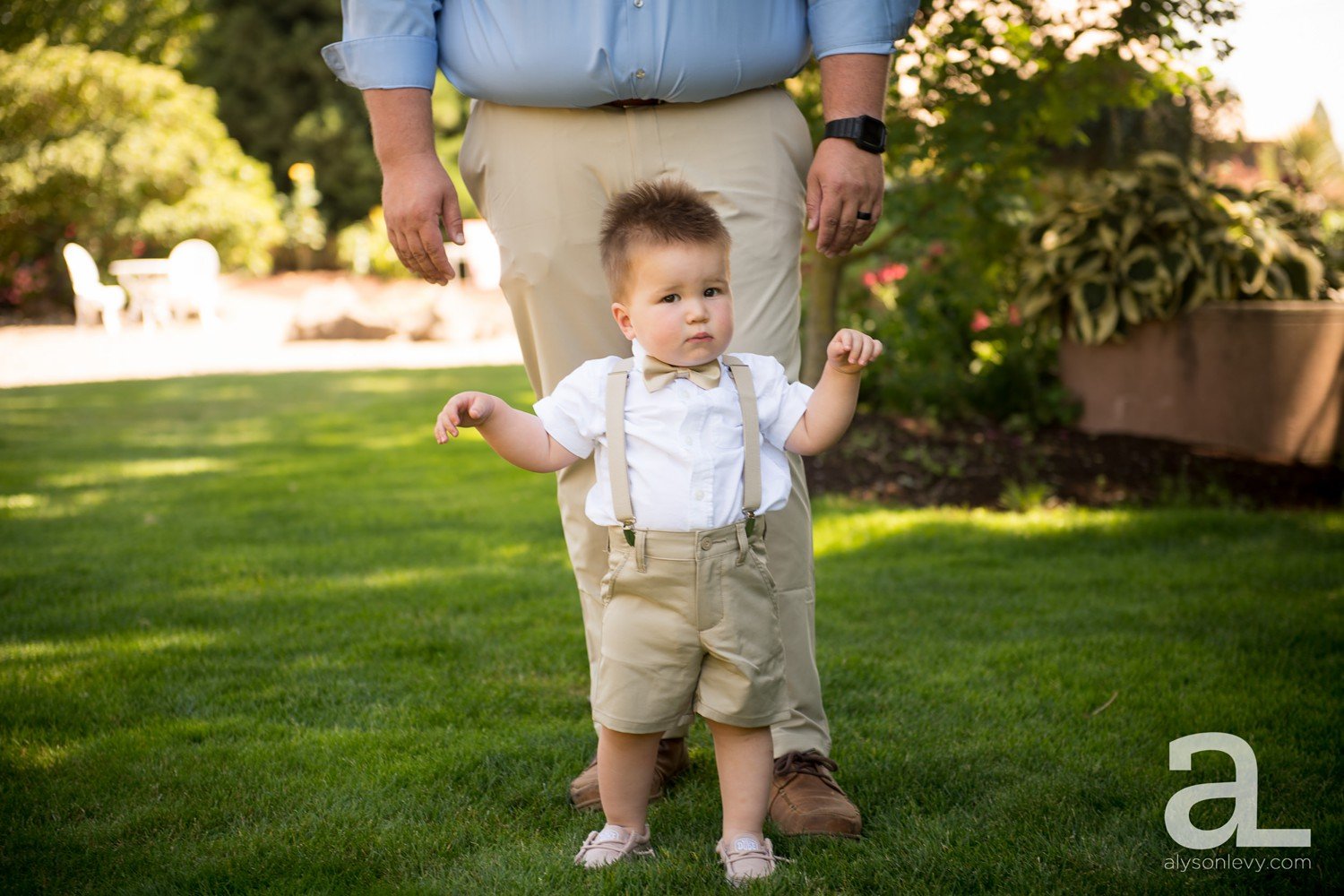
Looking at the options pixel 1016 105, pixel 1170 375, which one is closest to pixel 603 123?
pixel 1016 105

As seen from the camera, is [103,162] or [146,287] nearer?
[146,287]

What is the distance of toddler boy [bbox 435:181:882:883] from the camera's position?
6.00 ft

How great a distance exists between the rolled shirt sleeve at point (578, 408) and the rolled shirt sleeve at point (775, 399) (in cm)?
24

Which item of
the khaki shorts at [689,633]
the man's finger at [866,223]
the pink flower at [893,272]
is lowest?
the khaki shorts at [689,633]

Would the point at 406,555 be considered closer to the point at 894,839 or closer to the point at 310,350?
the point at 894,839

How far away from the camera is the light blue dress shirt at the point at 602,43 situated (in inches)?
77.0

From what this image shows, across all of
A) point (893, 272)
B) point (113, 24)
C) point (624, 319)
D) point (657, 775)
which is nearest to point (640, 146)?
point (624, 319)

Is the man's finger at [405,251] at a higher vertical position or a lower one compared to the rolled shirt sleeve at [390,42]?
lower

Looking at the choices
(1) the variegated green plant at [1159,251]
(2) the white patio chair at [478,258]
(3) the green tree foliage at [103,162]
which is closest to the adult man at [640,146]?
(1) the variegated green plant at [1159,251]

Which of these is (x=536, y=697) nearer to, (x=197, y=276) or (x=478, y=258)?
(x=197, y=276)

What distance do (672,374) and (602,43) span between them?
582 millimetres

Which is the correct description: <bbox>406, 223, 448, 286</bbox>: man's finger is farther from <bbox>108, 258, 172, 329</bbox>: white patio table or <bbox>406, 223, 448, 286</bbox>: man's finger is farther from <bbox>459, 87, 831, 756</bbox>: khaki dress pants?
<bbox>108, 258, 172, 329</bbox>: white patio table

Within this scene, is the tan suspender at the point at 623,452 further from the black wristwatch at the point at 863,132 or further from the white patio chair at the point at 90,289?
the white patio chair at the point at 90,289

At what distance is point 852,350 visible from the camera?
1773 millimetres
